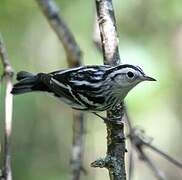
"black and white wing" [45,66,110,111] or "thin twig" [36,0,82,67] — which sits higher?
"thin twig" [36,0,82,67]

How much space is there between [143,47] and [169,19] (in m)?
0.42

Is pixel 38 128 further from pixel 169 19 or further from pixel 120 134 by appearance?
pixel 120 134

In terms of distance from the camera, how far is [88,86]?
3.82 m

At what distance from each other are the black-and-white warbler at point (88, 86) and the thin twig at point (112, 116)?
0.48 ft

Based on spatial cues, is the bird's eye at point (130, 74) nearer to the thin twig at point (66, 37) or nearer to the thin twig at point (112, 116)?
the thin twig at point (112, 116)

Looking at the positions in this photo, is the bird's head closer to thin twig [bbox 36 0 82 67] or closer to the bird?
the bird

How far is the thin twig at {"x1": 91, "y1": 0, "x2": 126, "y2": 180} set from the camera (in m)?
3.10

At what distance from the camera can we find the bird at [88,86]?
368cm

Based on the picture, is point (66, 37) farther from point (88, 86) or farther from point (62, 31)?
point (88, 86)

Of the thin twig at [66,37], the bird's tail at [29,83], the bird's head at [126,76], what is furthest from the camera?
the thin twig at [66,37]

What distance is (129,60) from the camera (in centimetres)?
536

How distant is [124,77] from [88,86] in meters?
0.29

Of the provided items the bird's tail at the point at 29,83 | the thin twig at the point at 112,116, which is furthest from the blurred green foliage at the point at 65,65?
the thin twig at the point at 112,116

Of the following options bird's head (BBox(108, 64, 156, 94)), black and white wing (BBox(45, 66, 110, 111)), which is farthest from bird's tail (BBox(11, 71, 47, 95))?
bird's head (BBox(108, 64, 156, 94))
